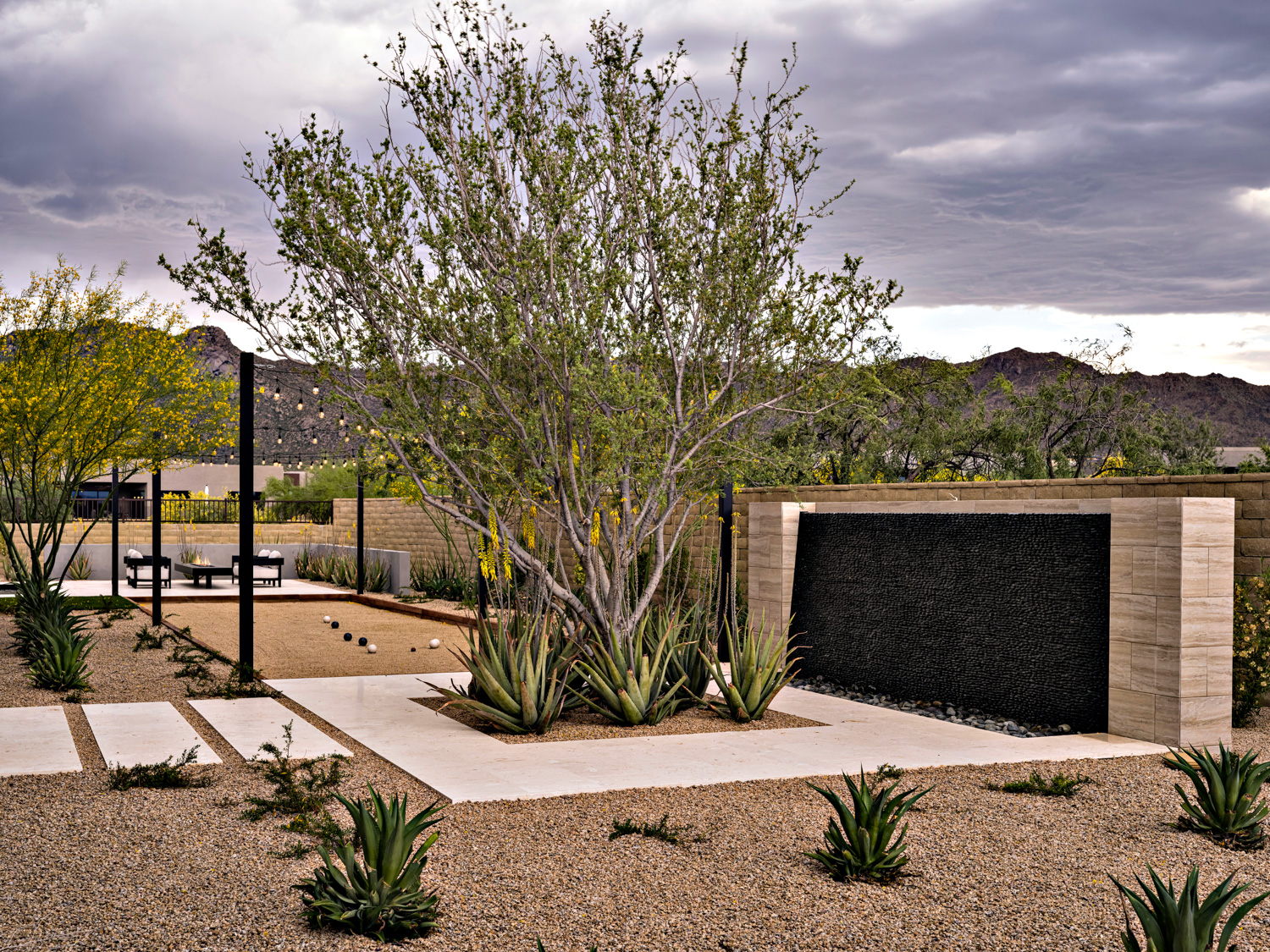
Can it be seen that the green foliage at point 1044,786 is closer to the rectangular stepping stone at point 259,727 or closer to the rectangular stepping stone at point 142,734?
the rectangular stepping stone at point 259,727

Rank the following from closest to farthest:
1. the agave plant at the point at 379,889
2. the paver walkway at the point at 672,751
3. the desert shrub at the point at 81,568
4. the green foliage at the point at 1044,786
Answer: the agave plant at the point at 379,889
the green foliage at the point at 1044,786
the paver walkway at the point at 672,751
the desert shrub at the point at 81,568

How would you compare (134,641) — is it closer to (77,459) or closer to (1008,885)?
(77,459)

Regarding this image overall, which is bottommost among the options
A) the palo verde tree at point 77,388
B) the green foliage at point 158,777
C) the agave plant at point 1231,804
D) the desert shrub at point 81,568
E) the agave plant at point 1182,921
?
the desert shrub at point 81,568

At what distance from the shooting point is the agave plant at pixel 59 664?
8812 millimetres

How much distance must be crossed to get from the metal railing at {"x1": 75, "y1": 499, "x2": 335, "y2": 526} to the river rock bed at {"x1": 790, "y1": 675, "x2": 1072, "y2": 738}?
18.2m

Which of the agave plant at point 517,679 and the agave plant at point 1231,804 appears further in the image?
the agave plant at point 517,679

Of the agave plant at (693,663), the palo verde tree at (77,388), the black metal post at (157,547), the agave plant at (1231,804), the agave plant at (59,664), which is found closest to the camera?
the agave plant at (1231,804)

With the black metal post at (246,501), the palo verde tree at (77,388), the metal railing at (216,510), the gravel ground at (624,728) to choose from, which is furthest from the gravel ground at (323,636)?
the metal railing at (216,510)

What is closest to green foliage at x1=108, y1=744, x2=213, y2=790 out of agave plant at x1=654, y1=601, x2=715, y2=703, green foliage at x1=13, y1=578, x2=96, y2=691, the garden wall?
agave plant at x1=654, y1=601, x2=715, y2=703

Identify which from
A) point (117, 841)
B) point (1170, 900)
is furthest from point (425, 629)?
point (1170, 900)

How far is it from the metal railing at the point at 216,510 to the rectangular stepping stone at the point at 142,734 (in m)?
18.0

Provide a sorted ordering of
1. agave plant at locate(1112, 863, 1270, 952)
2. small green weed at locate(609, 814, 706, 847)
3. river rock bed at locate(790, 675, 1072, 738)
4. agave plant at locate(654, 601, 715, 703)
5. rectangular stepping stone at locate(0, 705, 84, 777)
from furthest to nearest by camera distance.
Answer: agave plant at locate(654, 601, 715, 703) → river rock bed at locate(790, 675, 1072, 738) → rectangular stepping stone at locate(0, 705, 84, 777) → small green weed at locate(609, 814, 706, 847) → agave plant at locate(1112, 863, 1270, 952)

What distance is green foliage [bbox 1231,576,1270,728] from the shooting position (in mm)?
7203

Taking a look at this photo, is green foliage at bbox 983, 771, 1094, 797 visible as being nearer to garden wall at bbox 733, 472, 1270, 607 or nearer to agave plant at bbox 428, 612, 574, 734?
garden wall at bbox 733, 472, 1270, 607
